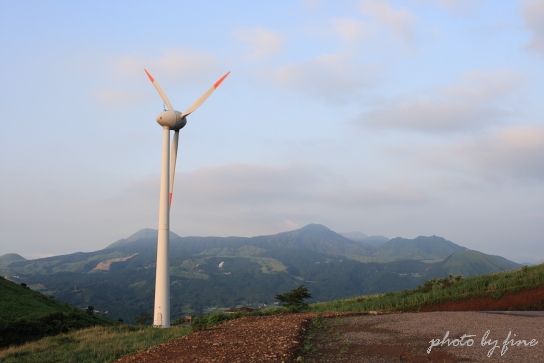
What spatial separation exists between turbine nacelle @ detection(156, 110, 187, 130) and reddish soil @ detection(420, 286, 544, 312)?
73.3ft

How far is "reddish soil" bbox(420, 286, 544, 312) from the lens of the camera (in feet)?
86.4

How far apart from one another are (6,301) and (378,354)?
136 ft

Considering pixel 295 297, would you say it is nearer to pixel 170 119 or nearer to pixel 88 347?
pixel 88 347

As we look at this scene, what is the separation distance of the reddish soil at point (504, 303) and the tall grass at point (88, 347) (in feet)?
49.3

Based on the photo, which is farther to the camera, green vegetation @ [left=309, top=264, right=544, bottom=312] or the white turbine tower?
the white turbine tower

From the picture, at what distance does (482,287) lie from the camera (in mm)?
30891

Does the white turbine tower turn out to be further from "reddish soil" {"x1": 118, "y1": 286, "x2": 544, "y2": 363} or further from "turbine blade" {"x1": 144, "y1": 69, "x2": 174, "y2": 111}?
"reddish soil" {"x1": 118, "y1": 286, "x2": 544, "y2": 363}

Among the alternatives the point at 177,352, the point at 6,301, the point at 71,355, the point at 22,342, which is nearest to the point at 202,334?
the point at 177,352

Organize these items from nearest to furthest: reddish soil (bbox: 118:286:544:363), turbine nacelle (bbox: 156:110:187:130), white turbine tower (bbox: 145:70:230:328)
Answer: reddish soil (bbox: 118:286:544:363) < white turbine tower (bbox: 145:70:230:328) < turbine nacelle (bbox: 156:110:187:130)

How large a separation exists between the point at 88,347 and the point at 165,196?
14123mm

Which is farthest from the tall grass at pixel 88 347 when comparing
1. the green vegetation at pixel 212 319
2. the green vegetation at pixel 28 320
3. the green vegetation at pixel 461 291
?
the green vegetation at pixel 461 291

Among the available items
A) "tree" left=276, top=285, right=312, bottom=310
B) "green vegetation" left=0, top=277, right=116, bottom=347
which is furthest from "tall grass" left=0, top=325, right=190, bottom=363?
"tree" left=276, top=285, right=312, bottom=310

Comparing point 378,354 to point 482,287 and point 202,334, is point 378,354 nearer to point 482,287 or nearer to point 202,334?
point 202,334

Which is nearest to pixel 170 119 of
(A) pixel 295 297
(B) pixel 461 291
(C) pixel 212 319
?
(A) pixel 295 297
